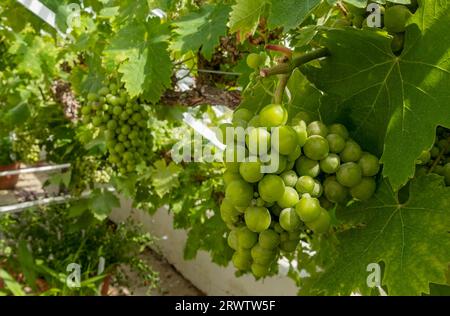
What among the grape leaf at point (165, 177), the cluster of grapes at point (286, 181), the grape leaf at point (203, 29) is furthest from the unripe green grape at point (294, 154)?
the grape leaf at point (165, 177)

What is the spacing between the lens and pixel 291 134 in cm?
69

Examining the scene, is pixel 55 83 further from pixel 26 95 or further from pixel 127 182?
pixel 127 182

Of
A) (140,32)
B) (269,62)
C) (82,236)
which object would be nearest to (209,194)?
(140,32)

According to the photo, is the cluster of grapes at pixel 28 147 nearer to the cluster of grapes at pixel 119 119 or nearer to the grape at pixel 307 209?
the cluster of grapes at pixel 119 119

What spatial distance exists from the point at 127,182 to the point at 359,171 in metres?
1.67

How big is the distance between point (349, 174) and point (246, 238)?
0.17m

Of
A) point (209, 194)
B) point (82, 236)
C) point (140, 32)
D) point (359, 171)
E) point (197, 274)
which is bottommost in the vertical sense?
point (197, 274)

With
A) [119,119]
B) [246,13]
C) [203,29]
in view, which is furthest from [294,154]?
[119,119]

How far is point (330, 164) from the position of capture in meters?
0.71

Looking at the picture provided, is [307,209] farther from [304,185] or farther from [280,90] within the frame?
[280,90]

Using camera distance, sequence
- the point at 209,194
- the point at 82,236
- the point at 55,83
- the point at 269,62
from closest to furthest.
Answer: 1. the point at 269,62
2. the point at 209,194
3. the point at 55,83
4. the point at 82,236

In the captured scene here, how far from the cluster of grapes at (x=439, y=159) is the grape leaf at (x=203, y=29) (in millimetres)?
600

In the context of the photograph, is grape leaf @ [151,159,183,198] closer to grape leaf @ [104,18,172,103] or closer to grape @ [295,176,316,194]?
grape leaf @ [104,18,172,103]

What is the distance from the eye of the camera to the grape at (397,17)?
73cm
